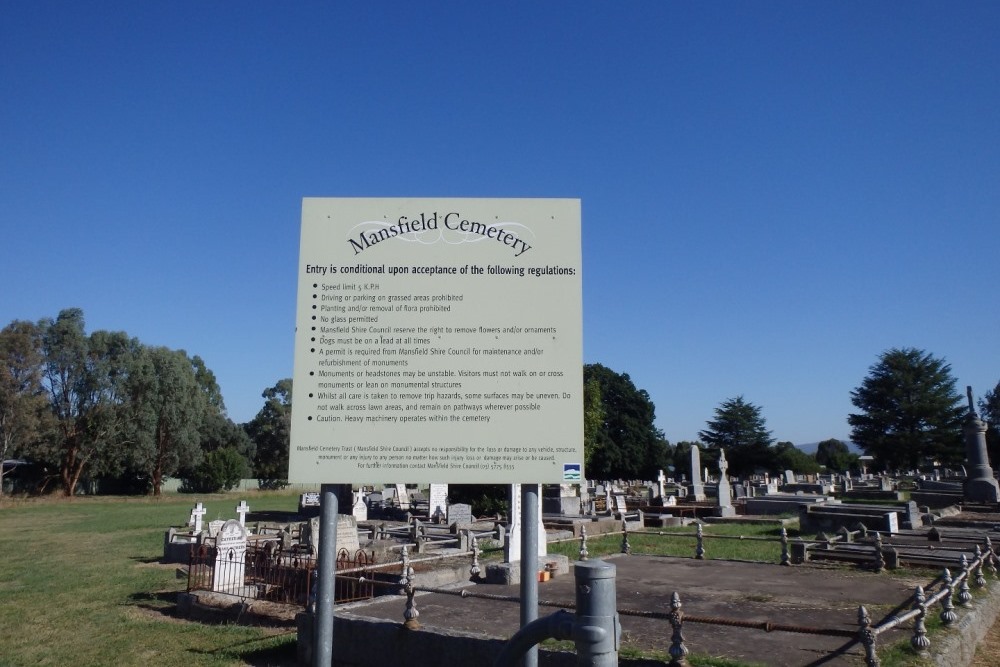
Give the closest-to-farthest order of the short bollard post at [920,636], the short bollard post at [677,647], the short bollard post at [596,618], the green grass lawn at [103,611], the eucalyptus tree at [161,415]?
the short bollard post at [596,618]
the short bollard post at [677,647]
the short bollard post at [920,636]
the green grass lawn at [103,611]
the eucalyptus tree at [161,415]

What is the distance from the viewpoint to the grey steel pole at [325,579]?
350 centimetres

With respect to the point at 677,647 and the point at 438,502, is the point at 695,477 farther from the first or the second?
the point at 677,647

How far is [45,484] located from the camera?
5072cm

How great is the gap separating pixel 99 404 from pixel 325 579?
187 feet

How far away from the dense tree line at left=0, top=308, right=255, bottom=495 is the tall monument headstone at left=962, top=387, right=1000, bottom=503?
53.0 metres

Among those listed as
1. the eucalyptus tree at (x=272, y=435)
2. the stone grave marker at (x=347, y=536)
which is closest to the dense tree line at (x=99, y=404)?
the eucalyptus tree at (x=272, y=435)

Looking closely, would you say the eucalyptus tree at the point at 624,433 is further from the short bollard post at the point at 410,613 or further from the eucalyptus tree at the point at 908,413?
the short bollard post at the point at 410,613

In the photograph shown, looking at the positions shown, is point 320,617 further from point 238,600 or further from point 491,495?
point 491,495

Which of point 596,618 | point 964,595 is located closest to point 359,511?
point 964,595

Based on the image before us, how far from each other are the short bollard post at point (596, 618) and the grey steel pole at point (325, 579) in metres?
1.53

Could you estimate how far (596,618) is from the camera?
255 cm

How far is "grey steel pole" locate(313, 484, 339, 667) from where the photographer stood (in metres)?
3.50

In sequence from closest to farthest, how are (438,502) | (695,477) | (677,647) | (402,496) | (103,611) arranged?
(677,647), (103,611), (438,502), (695,477), (402,496)

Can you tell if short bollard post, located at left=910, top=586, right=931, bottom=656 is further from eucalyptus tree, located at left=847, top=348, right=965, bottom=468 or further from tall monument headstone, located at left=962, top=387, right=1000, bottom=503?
eucalyptus tree, located at left=847, top=348, right=965, bottom=468
